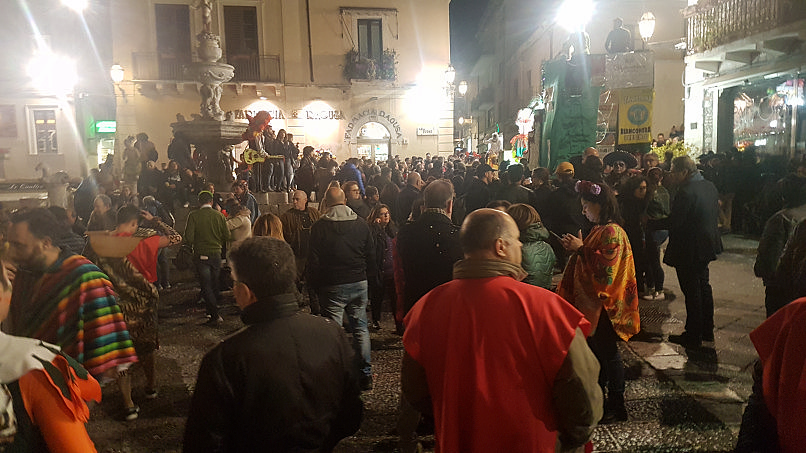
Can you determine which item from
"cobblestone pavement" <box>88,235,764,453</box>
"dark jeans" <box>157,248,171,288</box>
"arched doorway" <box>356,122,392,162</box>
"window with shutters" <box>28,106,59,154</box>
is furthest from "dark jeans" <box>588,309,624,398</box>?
"window with shutters" <box>28,106,59,154</box>

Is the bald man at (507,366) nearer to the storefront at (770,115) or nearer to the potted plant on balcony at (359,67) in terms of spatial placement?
the storefront at (770,115)

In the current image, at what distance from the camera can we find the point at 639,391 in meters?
4.79

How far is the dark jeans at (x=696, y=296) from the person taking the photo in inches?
220

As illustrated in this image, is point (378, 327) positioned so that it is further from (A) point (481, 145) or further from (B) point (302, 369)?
(A) point (481, 145)

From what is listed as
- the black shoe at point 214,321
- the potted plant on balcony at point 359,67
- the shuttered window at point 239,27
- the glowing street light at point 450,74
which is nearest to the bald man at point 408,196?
the black shoe at point 214,321

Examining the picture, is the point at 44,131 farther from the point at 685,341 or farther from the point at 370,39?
the point at 685,341

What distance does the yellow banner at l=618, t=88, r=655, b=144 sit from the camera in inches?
325

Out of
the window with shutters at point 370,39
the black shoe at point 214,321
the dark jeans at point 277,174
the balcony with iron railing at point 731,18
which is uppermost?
the window with shutters at point 370,39

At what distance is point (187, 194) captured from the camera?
12523 millimetres

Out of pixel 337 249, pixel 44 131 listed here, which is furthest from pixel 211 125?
pixel 44 131

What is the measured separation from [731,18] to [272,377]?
16.7 m

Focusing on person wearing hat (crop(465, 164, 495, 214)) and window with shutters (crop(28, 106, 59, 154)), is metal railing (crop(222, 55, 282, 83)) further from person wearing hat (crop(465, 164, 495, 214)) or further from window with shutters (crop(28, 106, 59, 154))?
person wearing hat (crop(465, 164, 495, 214))

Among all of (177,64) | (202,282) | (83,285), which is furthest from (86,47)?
(83,285)

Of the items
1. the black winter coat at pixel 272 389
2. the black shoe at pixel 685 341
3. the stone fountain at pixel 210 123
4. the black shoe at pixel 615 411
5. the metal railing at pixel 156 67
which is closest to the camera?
the black winter coat at pixel 272 389
